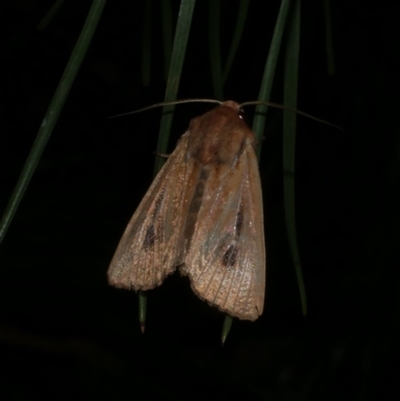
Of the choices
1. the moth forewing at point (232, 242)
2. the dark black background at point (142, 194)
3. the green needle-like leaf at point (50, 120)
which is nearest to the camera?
the green needle-like leaf at point (50, 120)

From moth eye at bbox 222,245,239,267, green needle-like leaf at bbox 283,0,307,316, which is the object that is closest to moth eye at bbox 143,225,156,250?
moth eye at bbox 222,245,239,267

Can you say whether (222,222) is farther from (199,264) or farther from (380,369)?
(380,369)

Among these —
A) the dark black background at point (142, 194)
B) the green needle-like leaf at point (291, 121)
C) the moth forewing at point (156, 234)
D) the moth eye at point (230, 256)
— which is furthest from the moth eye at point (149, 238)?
the dark black background at point (142, 194)

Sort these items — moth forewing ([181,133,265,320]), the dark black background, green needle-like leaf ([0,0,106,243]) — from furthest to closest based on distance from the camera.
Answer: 1. the dark black background
2. moth forewing ([181,133,265,320])
3. green needle-like leaf ([0,0,106,243])

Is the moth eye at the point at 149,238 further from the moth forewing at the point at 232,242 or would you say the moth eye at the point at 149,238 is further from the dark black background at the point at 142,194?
the dark black background at the point at 142,194

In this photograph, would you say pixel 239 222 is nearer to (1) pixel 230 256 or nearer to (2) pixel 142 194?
(1) pixel 230 256

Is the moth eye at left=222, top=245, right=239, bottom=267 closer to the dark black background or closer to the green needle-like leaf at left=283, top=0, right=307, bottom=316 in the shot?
the green needle-like leaf at left=283, top=0, right=307, bottom=316

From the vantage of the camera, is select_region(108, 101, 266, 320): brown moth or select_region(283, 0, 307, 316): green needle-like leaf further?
select_region(108, 101, 266, 320): brown moth

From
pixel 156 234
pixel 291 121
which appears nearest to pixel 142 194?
pixel 156 234

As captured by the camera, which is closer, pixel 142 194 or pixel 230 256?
pixel 230 256
